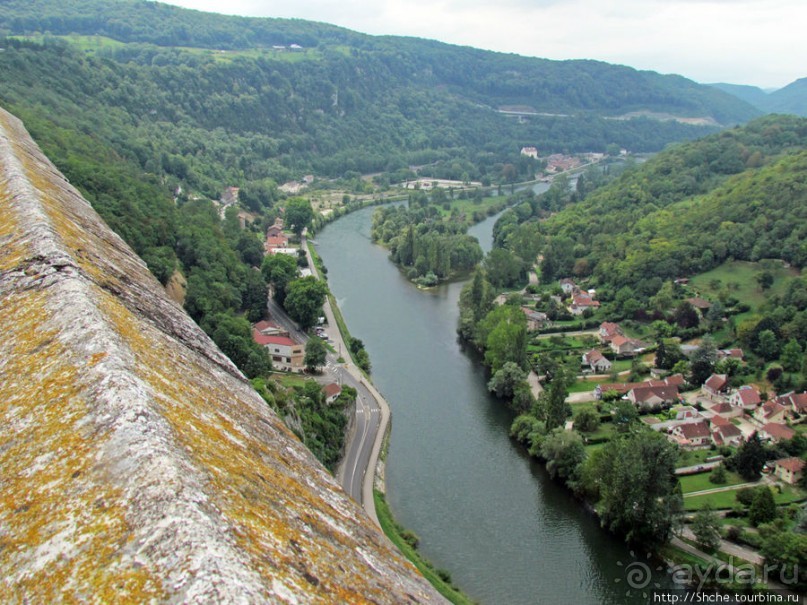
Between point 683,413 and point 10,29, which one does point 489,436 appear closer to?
point 683,413

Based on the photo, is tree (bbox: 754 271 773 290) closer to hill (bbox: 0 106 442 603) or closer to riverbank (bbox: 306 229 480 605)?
riverbank (bbox: 306 229 480 605)

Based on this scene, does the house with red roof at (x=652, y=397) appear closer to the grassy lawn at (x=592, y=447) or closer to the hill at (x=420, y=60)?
the grassy lawn at (x=592, y=447)

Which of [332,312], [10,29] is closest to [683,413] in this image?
[332,312]

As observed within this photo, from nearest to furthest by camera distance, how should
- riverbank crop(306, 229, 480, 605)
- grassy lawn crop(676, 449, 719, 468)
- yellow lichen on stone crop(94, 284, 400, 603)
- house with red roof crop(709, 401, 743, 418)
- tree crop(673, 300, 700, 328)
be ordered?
yellow lichen on stone crop(94, 284, 400, 603)
riverbank crop(306, 229, 480, 605)
grassy lawn crop(676, 449, 719, 468)
house with red roof crop(709, 401, 743, 418)
tree crop(673, 300, 700, 328)

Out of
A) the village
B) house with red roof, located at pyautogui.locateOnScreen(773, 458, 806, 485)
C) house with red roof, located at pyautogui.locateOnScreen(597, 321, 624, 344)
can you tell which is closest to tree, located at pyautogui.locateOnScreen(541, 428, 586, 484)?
the village

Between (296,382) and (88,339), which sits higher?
(88,339)

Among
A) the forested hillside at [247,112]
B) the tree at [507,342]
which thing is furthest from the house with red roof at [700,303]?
the forested hillside at [247,112]
